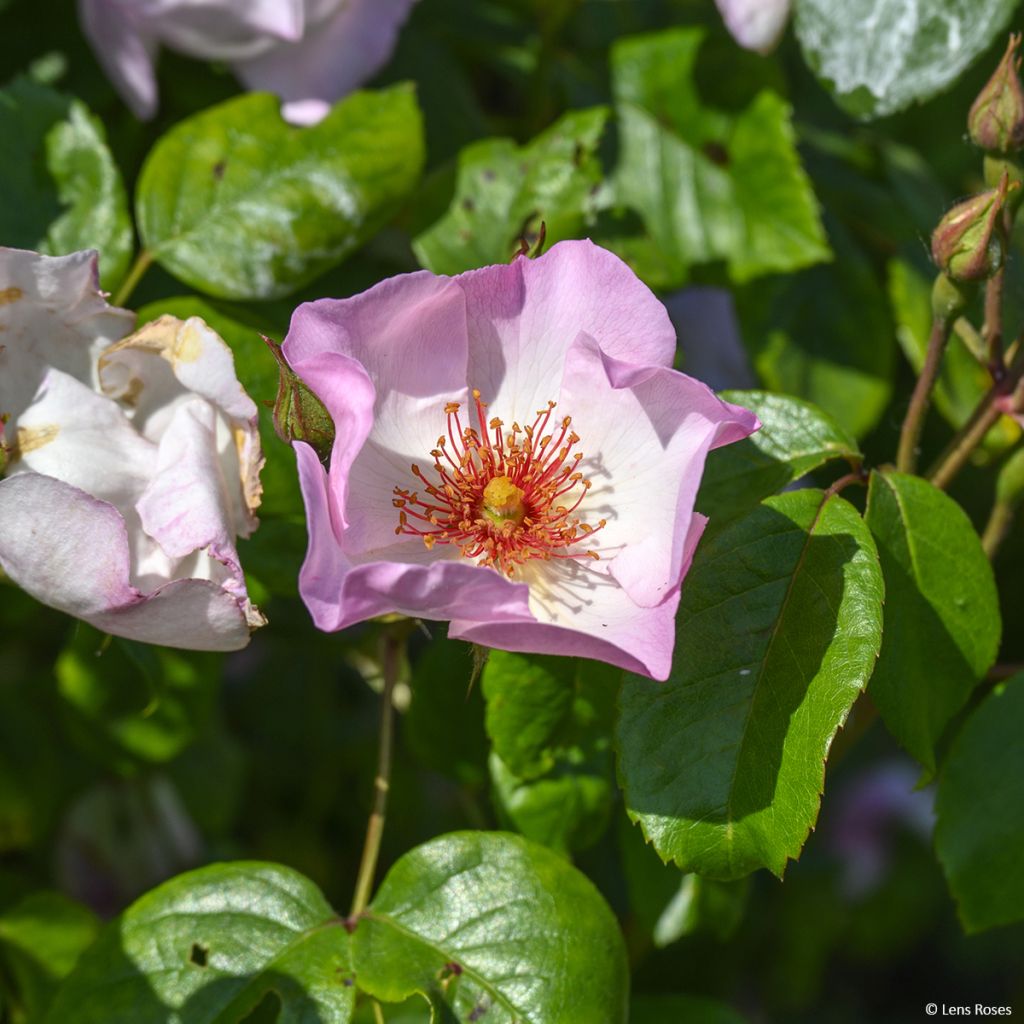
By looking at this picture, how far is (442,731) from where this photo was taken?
1511mm

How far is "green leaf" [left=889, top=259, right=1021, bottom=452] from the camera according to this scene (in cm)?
158

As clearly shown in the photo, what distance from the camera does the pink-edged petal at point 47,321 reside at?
1.09 metres

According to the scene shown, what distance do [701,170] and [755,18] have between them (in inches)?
10.8

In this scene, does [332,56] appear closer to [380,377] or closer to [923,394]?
[380,377]

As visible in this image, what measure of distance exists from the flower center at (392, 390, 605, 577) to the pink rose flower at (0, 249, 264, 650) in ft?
0.69

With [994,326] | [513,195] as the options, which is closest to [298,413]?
[513,195]

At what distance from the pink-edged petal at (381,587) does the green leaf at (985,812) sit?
56 cm

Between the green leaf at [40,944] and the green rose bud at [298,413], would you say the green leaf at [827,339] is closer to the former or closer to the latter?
the green rose bud at [298,413]

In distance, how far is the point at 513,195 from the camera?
1.46 metres

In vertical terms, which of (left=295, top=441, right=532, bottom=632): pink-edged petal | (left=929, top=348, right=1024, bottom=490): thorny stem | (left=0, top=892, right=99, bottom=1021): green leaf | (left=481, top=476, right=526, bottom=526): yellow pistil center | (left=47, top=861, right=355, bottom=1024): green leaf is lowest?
(left=0, top=892, right=99, bottom=1021): green leaf

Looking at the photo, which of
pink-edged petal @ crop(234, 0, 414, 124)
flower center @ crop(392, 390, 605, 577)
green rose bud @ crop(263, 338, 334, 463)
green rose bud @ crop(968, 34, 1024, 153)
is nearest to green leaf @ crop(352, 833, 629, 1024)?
flower center @ crop(392, 390, 605, 577)

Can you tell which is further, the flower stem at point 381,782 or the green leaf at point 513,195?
the green leaf at point 513,195

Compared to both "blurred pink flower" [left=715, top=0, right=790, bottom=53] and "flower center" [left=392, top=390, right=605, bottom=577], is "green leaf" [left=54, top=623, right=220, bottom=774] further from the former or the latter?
"blurred pink flower" [left=715, top=0, right=790, bottom=53]

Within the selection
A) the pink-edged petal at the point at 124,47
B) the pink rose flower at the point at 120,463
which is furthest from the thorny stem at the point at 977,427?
the pink-edged petal at the point at 124,47
